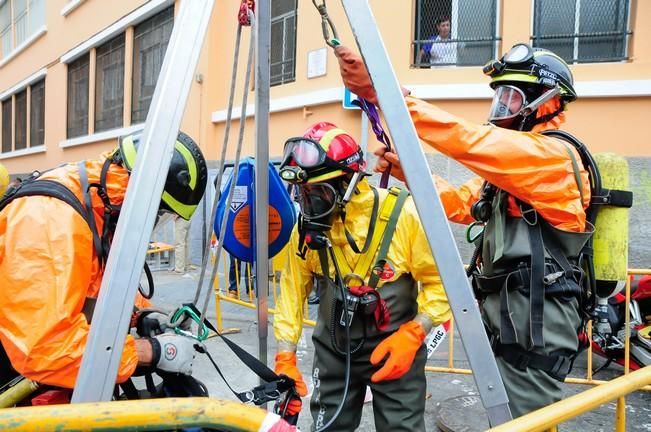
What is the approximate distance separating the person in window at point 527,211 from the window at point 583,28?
4.47m

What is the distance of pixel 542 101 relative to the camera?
206 cm

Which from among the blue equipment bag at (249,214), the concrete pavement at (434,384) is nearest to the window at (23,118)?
the concrete pavement at (434,384)

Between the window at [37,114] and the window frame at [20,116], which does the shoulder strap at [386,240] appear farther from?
the window at [37,114]

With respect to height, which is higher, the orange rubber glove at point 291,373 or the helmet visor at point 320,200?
the helmet visor at point 320,200

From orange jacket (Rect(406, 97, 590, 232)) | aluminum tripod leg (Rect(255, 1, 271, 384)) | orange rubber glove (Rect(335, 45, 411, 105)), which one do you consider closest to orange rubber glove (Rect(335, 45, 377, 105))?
orange rubber glove (Rect(335, 45, 411, 105))

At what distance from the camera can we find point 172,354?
195cm

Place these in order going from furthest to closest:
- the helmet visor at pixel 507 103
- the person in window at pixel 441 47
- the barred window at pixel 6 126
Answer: the barred window at pixel 6 126 → the person in window at pixel 441 47 → the helmet visor at pixel 507 103

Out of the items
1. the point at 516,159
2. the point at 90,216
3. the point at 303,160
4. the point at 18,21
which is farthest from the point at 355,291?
the point at 18,21

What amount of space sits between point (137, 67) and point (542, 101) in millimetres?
10975

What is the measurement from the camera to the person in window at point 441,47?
6500mm

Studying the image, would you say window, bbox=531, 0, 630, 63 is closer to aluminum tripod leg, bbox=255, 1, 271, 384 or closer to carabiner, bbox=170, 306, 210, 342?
aluminum tripod leg, bbox=255, 1, 271, 384

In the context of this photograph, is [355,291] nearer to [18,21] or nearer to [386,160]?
[386,160]

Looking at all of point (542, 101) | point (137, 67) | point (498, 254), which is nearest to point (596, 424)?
point (498, 254)

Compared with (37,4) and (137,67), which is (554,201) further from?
(37,4)
